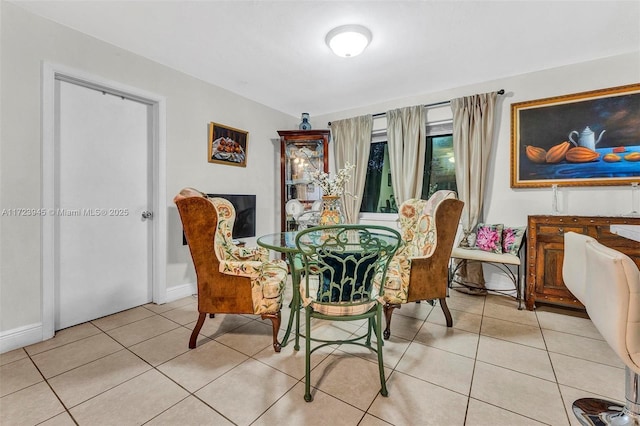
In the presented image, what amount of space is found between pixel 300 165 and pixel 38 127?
2.78m

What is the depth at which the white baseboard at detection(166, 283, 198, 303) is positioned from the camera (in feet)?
9.48

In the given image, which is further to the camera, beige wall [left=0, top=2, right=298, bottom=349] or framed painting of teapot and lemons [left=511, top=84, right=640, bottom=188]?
framed painting of teapot and lemons [left=511, top=84, right=640, bottom=188]

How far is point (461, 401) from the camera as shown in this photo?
4.72ft

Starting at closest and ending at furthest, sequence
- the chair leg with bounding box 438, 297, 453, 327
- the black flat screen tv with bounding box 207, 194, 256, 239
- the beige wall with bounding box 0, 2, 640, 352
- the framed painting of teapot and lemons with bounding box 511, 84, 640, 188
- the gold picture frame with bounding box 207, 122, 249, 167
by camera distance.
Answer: the beige wall with bounding box 0, 2, 640, 352
the chair leg with bounding box 438, 297, 453, 327
the framed painting of teapot and lemons with bounding box 511, 84, 640, 188
the gold picture frame with bounding box 207, 122, 249, 167
the black flat screen tv with bounding box 207, 194, 256, 239

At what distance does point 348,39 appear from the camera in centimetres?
222

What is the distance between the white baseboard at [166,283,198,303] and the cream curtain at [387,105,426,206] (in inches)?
108

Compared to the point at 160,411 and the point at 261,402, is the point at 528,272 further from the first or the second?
the point at 160,411

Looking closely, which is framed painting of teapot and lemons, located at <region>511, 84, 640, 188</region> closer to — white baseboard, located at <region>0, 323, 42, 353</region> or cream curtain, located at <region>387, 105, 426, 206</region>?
cream curtain, located at <region>387, 105, 426, 206</region>

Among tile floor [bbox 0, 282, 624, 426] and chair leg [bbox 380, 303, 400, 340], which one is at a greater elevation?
chair leg [bbox 380, 303, 400, 340]

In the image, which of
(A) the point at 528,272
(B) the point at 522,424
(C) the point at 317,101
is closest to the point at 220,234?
(B) the point at 522,424

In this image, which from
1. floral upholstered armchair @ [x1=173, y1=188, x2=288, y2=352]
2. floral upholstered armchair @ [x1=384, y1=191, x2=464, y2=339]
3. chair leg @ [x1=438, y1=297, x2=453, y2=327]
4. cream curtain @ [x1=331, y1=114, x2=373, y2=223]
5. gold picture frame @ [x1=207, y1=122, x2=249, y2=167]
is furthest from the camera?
cream curtain @ [x1=331, y1=114, x2=373, y2=223]

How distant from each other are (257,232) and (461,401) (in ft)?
9.94

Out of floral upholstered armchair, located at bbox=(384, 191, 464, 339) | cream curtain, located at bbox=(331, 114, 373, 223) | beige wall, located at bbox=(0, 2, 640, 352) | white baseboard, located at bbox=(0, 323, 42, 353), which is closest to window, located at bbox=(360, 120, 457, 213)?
cream curtain, located at bbox=(331, 114, 373, 223)

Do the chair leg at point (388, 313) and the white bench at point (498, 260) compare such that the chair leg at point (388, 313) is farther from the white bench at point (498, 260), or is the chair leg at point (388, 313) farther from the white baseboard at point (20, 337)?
the white baseboard at point (20, 337)
